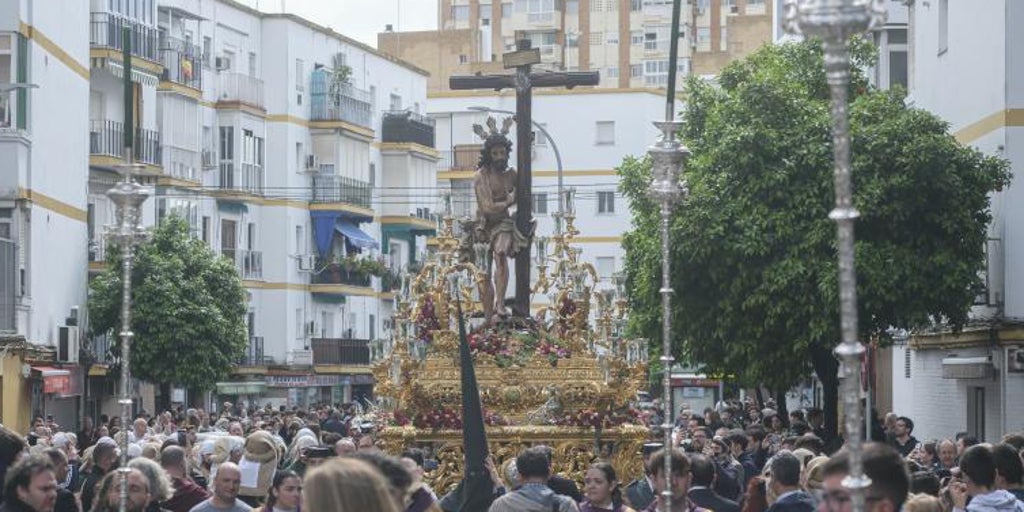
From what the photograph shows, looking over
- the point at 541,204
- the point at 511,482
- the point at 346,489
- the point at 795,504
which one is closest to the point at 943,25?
the point at 511,482

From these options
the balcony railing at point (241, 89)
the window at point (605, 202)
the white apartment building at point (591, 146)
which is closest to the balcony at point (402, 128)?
the white apartment building at point (591, 146)

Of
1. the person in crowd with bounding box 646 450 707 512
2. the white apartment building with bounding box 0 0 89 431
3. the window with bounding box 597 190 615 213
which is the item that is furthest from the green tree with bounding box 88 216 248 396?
the person in crowd with bounding box 646 450 707 512

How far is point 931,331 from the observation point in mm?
37000

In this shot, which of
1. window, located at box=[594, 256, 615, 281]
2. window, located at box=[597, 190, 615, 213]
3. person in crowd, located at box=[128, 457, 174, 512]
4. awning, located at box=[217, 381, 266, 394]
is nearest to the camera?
person in crowd, located at box=[128, 457, 174, 512]

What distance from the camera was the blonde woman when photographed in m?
6.62

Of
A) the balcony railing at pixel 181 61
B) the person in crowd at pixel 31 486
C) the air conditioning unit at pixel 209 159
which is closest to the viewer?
the person in crowd at pixel 31 486

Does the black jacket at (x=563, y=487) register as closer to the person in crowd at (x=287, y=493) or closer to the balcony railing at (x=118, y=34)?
the person in crowd at (x=287, y=493)

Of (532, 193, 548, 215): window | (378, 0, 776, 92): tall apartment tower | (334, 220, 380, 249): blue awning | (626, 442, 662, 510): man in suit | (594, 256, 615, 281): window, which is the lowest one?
(626, 442, 662, 510): man in suit

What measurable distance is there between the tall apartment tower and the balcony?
17.2 metres

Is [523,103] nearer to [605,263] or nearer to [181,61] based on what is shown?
[181,61]

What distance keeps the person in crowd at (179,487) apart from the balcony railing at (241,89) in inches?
1889

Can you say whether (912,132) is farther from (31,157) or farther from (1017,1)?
(31,157)

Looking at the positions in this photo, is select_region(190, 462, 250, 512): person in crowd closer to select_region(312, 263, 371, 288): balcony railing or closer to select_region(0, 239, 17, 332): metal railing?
select_region(0, 239, 17, 332): metal railing

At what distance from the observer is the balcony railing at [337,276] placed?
68938mm
